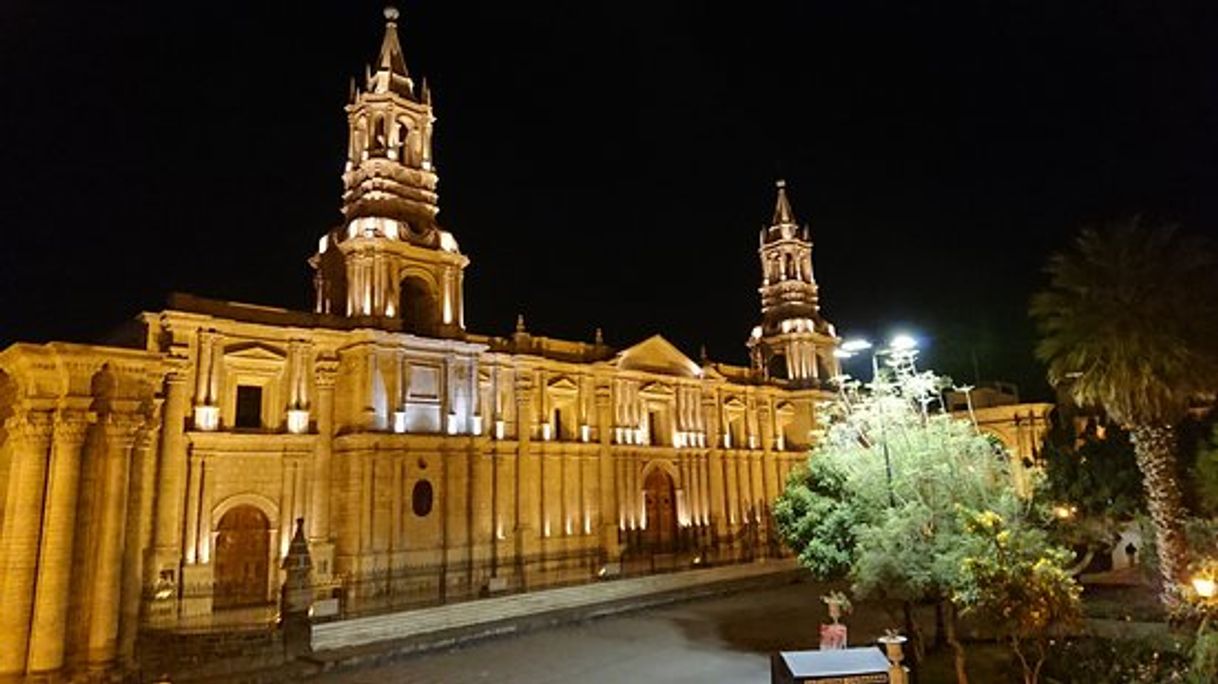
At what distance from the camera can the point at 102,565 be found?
16.2 meters

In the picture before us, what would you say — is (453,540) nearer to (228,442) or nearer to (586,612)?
(586,612)

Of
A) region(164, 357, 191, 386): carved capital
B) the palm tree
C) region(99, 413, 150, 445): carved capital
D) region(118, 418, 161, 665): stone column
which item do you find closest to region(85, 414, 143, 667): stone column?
region(99, 413, 150, 445): carved capital

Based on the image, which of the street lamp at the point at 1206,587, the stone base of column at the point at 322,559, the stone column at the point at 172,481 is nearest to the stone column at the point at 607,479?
the stone base of column at the point at 322,559

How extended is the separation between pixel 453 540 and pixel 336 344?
8.41 metres

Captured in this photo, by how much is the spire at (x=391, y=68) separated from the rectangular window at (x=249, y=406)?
1362cm

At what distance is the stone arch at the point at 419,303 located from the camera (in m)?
29.1

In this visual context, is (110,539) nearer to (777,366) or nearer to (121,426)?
(121,426)

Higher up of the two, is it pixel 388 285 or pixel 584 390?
pixel 388 285

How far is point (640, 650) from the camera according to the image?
1872 centimetres

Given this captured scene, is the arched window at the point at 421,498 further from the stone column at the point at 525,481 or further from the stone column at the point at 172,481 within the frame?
the stone column at the point at 172,481

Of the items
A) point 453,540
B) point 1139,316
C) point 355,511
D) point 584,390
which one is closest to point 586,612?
point 453,540

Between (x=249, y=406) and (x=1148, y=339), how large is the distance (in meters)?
26.6

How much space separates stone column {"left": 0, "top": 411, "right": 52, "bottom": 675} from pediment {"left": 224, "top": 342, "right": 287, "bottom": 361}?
8.60 m

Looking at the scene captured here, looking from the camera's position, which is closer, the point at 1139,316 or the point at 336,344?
the point at 1139,316
